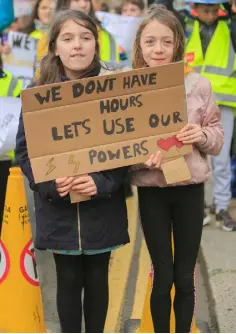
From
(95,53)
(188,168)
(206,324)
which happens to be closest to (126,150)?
(188,168)

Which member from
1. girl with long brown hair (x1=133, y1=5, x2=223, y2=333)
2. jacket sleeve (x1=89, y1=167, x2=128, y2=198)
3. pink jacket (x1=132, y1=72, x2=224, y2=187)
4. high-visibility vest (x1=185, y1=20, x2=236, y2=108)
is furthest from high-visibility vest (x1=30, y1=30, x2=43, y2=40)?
jacket sleeve (x1=89, y1=167, x2=128, y2=198)

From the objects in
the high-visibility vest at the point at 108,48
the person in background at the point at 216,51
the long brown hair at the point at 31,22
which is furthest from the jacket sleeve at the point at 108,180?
the long brown hair at the point at 31,22

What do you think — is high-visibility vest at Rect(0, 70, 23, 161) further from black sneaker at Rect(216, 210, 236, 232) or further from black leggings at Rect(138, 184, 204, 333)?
black sneaker at Rect(216, 210, 236, 232)

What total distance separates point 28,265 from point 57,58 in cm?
140

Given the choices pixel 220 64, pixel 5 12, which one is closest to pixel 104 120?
pixel 5 12

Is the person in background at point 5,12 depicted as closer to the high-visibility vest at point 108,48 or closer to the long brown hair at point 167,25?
the long brown hair at point 167,25

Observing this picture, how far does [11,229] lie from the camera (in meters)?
4.21

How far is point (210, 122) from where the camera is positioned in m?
3.67

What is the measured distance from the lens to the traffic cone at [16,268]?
4.21 meters

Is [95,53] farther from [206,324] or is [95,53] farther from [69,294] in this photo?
[206,324]

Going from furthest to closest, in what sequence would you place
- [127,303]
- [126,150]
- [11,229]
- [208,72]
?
[208,72]
[127,303]
[11,229]
[126,150]

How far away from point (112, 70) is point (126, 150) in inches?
19.0

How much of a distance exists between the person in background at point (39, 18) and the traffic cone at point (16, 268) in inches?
143

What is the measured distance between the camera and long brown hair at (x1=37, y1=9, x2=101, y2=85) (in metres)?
3.52
